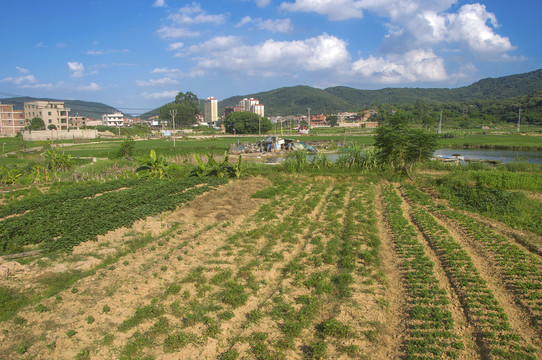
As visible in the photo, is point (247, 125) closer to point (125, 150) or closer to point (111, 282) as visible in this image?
point (125, 150)

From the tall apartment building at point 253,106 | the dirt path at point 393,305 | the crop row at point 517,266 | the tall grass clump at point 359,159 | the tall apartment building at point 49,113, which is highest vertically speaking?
the tall apartment building at point 253,106

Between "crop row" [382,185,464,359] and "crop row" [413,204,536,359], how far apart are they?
358 millimetres

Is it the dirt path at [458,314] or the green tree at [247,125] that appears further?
the green tree at [247,125]

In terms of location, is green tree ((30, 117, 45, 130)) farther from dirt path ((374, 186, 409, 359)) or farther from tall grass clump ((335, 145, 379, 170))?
dirt path ((374, 186, 409, 359))

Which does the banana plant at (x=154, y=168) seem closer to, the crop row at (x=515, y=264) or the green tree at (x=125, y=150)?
the green tree at (x=125, y=150)

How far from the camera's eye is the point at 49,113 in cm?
8000

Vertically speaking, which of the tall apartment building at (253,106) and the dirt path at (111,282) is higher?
the tall apartment building at (253,106)

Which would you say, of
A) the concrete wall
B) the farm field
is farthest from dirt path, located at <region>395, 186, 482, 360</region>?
the concrete wall

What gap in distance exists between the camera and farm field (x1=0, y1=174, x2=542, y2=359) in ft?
16.4

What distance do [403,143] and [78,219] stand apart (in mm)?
15030

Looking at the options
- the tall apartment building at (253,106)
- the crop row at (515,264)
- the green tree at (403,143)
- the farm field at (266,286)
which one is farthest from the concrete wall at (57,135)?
the tall apartment building at (253,106)

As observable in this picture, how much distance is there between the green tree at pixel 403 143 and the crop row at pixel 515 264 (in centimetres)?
719

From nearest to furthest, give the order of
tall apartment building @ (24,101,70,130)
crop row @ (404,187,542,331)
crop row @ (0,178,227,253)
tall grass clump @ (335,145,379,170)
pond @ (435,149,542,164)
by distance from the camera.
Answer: crop row @ (404,187,542,331) → crop row @ (0,178,227,253) → tall grass clump @ (335,145,379,170) → pond @ (435,149,542,164) → tall apartment building @ (24,101,70,130)

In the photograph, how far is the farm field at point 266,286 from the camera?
5.00 meters
